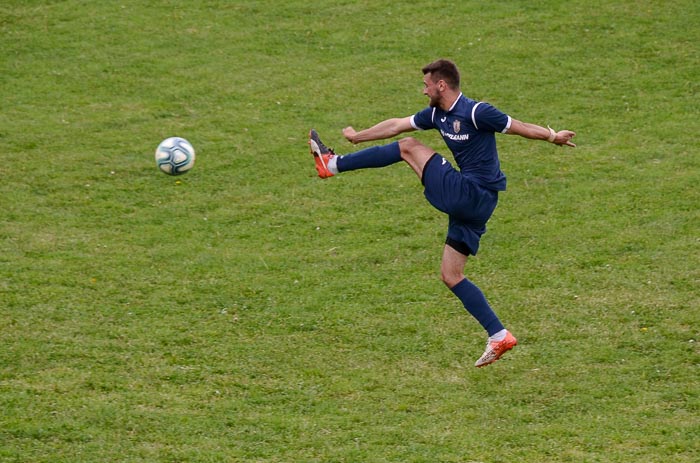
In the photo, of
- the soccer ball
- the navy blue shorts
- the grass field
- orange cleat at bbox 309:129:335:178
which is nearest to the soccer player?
the navy blue shorts

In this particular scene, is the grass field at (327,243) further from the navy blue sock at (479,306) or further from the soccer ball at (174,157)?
the soccer ball at (174,157)

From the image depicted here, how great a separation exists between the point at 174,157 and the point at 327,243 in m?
2.71

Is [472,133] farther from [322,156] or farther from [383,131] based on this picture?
[322,156]

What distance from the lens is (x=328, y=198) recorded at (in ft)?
54.0

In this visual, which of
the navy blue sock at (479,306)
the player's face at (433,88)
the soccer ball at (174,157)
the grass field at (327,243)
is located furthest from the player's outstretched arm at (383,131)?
the soccer ball at (174,157)

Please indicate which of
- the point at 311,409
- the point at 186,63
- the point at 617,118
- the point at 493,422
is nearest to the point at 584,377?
the point at 493,422

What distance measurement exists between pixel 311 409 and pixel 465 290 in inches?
84.6

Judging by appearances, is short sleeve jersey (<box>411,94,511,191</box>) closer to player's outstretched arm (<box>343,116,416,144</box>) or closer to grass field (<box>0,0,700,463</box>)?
player's outstretched arm (<box>343,116,416,144</box>)

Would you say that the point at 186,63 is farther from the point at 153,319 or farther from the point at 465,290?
the point at 465,290

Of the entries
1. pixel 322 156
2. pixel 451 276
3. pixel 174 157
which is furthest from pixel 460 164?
pixel 174 157

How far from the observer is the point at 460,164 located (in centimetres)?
1124

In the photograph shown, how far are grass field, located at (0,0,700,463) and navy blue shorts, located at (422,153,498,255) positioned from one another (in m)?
1.69

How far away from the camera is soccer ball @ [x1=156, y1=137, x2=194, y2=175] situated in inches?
539

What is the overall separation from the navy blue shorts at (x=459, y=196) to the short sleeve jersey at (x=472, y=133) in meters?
0.15
